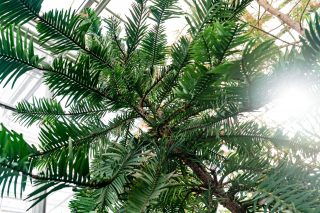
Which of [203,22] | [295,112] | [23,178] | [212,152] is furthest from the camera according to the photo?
[212,152]

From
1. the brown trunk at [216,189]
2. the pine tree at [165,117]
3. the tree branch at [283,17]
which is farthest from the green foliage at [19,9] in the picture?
the tree branch at [283,17]

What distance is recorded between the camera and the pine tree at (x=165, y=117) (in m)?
0.33

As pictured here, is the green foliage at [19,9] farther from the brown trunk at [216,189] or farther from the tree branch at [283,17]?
the tree branch at [283,17]

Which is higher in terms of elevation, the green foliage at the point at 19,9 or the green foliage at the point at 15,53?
the green foliage at the point at 19,9

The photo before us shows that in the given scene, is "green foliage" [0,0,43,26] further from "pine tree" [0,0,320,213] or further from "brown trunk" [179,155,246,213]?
"brown trunk" [179,155,246,213]

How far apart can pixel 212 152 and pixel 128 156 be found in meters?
0.23

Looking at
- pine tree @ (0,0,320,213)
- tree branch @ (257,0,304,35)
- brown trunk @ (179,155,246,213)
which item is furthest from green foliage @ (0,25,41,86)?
tree branch @ (257,0,304,35)

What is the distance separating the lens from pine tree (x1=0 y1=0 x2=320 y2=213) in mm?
331

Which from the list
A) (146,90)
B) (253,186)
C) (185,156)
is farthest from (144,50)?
(253,186)

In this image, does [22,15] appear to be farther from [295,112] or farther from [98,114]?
[295,112]

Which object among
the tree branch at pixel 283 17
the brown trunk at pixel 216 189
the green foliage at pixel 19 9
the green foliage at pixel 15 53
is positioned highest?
the tree branch at pixel 283 17

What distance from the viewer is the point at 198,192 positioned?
0.50 metres

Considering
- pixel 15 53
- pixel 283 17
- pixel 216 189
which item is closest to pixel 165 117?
pixel 216 189

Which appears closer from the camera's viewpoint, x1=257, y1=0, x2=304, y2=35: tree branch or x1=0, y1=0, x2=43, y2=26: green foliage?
x1=0, y1=0, x2=43, y2=26: green foliage
